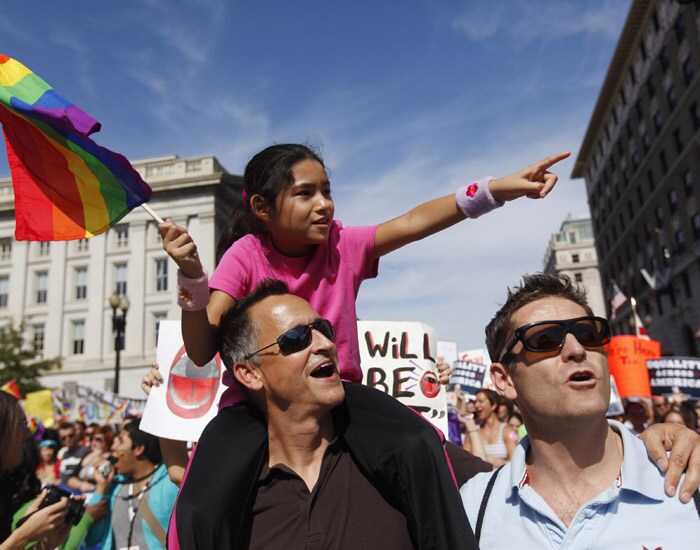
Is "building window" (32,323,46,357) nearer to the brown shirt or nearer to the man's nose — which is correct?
the brown shirt

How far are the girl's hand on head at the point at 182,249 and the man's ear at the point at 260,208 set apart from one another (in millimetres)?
536

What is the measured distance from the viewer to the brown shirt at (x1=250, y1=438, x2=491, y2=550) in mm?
2184

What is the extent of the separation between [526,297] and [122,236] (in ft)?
153

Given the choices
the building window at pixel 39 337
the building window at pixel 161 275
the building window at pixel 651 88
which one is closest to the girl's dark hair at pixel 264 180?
the building window at pixel 161 275

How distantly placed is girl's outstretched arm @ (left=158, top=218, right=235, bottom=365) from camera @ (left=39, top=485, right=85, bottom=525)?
128 cm

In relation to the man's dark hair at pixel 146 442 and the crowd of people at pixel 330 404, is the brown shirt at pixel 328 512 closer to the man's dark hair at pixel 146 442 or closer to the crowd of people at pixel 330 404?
the crowd of people at pixel 330 404

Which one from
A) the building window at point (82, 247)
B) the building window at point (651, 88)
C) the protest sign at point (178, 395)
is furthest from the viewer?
the building window at point (82, 247)

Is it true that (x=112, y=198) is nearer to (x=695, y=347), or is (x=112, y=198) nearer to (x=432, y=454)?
(x=432, y=454)

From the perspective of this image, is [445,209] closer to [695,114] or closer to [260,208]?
[260,208]

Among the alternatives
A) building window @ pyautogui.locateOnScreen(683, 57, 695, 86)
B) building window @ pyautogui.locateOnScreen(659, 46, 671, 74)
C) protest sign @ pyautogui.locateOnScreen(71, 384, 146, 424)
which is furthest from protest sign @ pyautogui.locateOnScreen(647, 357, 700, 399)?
building window @ pyautogui.locateOnScreen(659, 46, 671, 74)

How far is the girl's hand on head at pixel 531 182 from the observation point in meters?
2.58

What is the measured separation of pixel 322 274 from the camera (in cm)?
294

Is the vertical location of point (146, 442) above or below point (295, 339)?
below

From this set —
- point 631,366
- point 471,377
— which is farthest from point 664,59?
point 471,377
